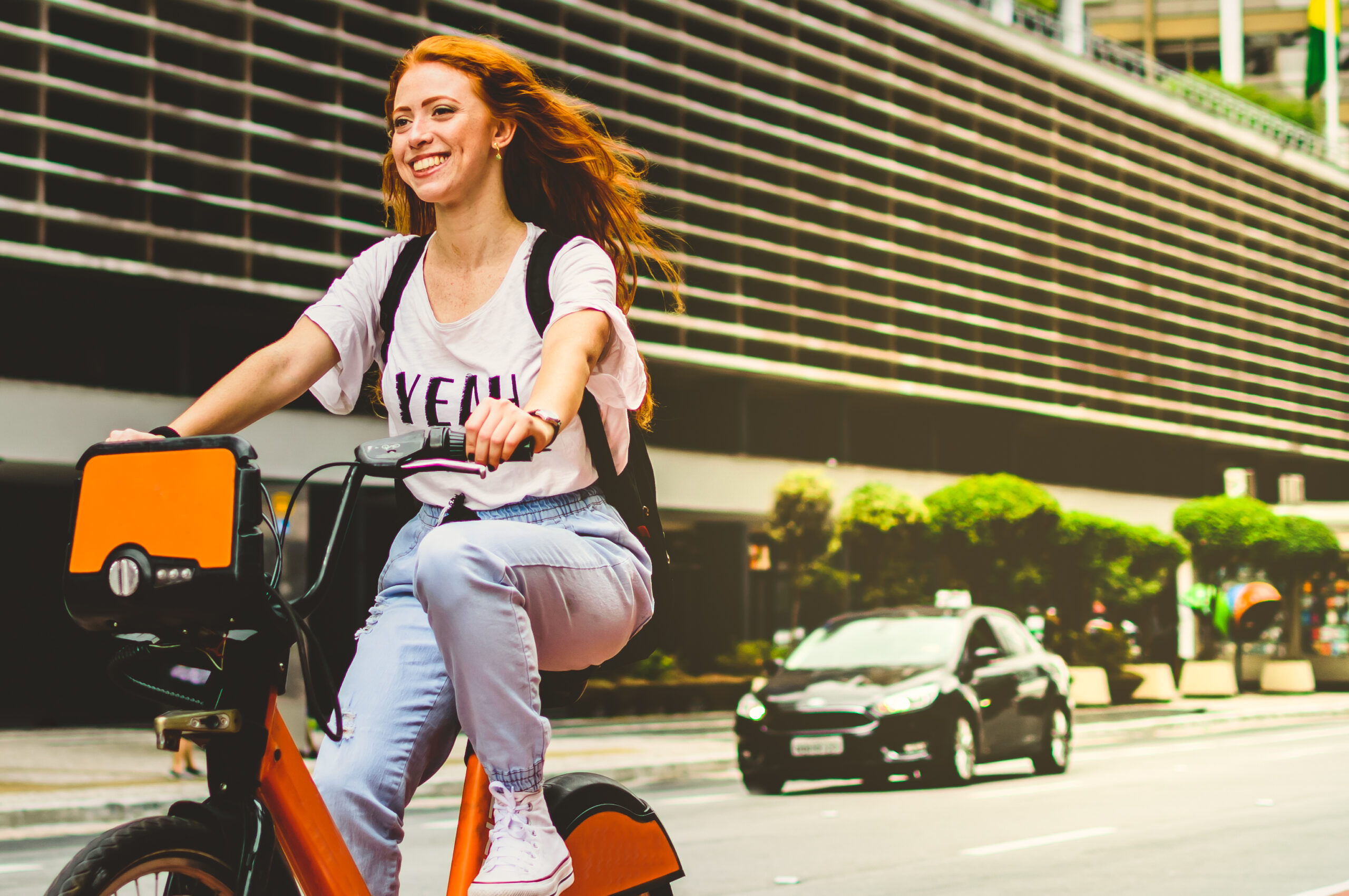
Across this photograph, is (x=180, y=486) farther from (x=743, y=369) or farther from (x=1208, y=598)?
(x=1208, y=598)

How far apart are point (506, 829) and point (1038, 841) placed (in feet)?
23.9

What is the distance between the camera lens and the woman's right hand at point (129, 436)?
231 cm

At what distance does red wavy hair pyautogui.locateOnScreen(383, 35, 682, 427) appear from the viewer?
9.47ft

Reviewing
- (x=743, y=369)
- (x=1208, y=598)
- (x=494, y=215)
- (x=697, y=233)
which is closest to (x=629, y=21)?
(x=697, y=233)

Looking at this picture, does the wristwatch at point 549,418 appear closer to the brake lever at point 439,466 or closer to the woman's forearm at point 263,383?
the brake lever at point 439,466

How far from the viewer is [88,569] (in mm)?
2213

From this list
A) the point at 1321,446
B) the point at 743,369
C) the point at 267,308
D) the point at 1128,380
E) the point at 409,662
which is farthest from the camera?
the point at 1321,446

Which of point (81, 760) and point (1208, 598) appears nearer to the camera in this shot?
point (81, 760)

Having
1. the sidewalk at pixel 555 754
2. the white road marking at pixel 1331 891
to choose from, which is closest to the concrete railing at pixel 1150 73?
the sidewalk at pixel 555 754

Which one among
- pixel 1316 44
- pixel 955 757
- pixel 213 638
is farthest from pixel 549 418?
pixel 1316 44

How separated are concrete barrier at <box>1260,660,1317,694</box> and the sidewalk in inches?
184

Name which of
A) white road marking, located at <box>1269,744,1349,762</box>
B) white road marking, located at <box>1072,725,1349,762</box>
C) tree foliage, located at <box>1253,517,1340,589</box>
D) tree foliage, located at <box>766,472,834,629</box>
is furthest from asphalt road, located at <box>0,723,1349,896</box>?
tree foliage, located at <box>1253,517,1340,589</box>

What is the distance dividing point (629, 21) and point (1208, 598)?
56.5 feet

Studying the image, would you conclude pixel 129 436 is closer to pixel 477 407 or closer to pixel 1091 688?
pixel 477 407
